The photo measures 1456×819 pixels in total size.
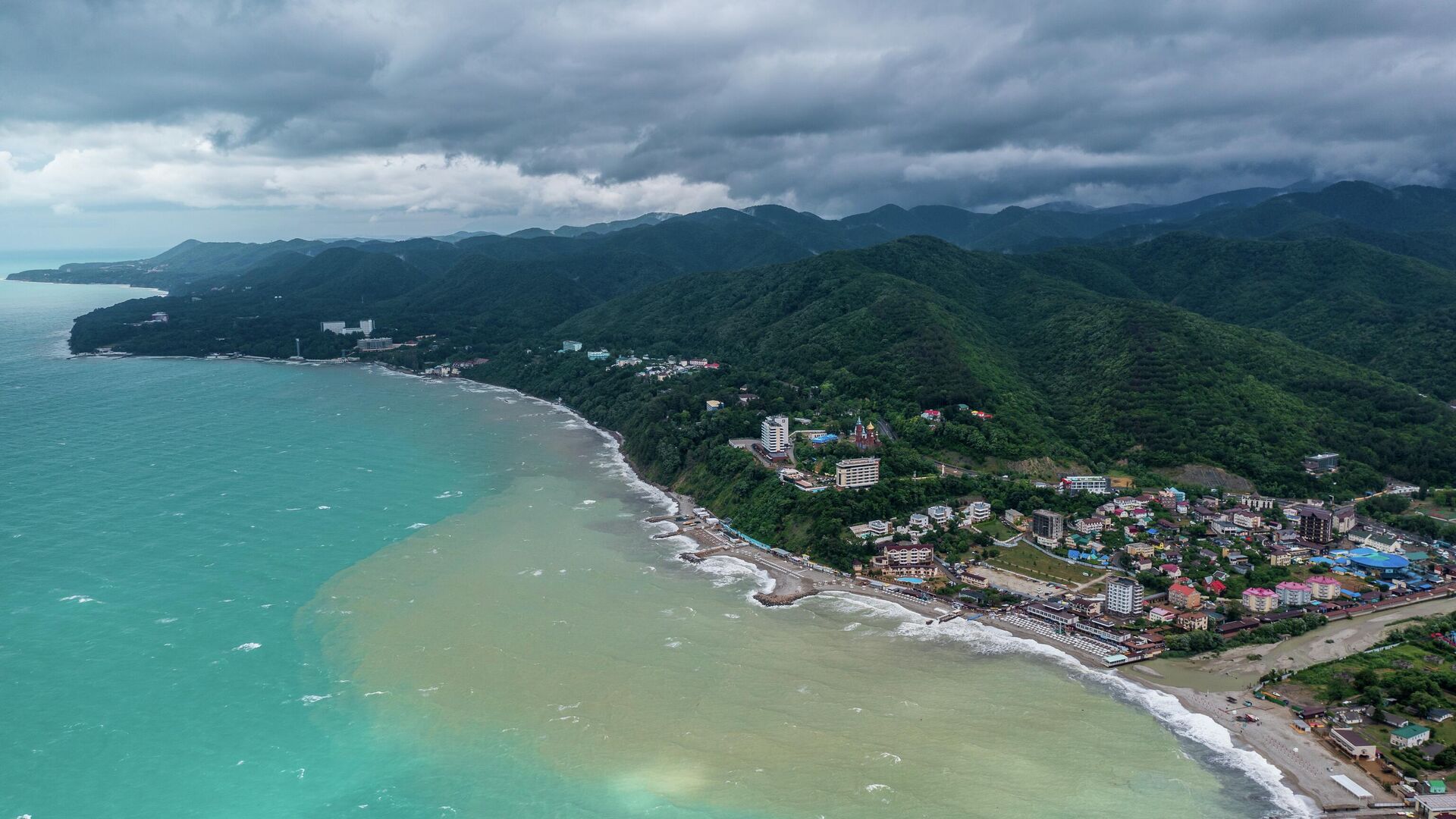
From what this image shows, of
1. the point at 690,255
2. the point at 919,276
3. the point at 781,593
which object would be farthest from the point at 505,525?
the point at 690,255

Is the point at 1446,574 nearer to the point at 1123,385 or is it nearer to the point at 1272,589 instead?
the point at 1272,589

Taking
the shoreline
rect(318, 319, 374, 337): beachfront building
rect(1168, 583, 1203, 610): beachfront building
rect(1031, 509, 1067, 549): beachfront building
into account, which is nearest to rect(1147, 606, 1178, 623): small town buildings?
rect(1168, 583, 1203, 610): beachfront building

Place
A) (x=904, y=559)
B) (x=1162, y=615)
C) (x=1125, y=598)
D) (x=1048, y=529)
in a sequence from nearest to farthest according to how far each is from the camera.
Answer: (x=1162, y=615) < (x=1125, y=598) < (x=904, y=559) < (x=1048, y=529)

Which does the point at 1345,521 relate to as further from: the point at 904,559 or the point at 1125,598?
the point at 904,559

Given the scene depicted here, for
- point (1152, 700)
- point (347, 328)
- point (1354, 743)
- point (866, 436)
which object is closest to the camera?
point (1354, 743)

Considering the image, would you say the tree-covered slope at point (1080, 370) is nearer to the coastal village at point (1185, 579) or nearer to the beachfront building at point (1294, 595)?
the coastal village at point (1185, 579)

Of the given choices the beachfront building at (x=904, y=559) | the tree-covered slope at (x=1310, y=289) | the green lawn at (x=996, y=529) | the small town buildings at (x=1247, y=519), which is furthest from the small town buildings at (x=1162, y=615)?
the tree-covered slope at (x=1310, y=289)

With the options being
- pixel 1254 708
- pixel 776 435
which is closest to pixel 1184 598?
pixel 1254 708
